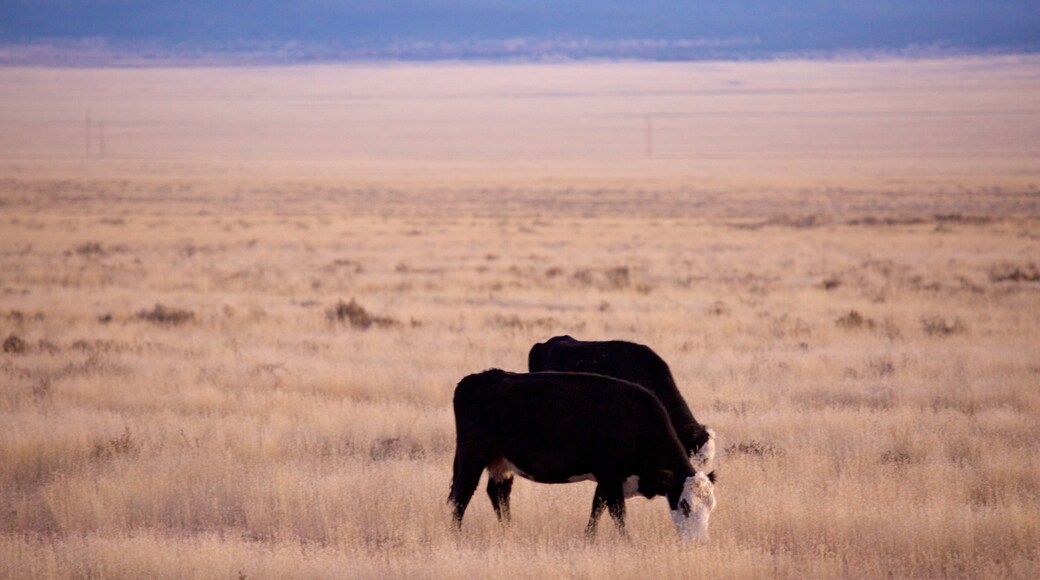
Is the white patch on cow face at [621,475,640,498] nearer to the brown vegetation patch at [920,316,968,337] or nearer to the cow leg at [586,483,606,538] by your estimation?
the cow leg at [586,483,606,538]

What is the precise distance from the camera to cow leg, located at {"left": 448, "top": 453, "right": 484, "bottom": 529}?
782 cm

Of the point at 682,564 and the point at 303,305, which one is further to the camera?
the point at 303,305

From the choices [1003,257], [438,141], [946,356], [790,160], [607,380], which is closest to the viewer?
[607,380]

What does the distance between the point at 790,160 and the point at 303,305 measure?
321 ft

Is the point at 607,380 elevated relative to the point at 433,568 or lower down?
elevated

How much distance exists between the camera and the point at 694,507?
7.25 metres

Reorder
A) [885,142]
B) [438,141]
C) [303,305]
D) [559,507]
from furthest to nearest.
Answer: [438,141]
[885,142]
[303,305]
[559,507]

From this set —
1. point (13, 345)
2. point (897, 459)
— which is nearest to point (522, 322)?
point (13, 345)

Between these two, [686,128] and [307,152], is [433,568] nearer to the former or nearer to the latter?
[307,152]

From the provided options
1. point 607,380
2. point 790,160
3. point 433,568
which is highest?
point 790,160

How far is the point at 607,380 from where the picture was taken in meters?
7.84

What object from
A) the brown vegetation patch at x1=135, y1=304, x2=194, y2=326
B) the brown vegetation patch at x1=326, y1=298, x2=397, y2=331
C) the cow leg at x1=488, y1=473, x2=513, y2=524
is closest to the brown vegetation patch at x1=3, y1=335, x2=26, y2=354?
the brown vegetation patch at x1=135, y1=304, x2=194, y2=326

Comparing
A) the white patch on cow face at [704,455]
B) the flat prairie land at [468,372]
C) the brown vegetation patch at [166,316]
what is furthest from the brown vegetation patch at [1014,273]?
the white patch on cow face at [704,455]

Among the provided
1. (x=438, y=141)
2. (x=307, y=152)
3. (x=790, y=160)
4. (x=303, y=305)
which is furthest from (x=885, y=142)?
(x=303, y=305)
